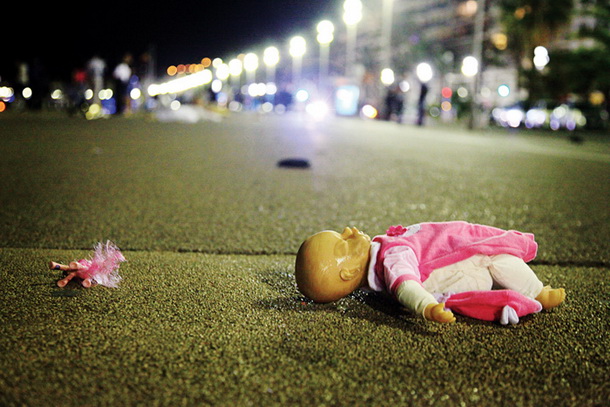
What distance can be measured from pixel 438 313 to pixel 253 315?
75 cm

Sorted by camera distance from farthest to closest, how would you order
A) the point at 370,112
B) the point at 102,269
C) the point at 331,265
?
the point at 370,112 < the point at 102,269 < the point at 331,265

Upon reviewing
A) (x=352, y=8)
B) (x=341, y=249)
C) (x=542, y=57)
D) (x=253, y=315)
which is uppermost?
(x=352, y=8)

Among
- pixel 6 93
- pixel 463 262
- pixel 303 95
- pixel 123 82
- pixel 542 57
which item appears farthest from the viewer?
pixel 303 95

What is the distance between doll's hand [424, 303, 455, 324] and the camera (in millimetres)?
1984

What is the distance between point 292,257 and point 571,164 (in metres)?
8.00

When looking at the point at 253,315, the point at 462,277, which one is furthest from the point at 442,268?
the point at 253,315

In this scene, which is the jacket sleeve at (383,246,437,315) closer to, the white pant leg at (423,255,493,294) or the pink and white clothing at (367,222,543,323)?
the pink and white clothing at (367,222,543,323)

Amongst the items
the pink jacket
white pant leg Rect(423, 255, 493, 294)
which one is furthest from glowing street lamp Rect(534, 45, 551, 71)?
white pant leg Rect(423, 255, 493, 294)

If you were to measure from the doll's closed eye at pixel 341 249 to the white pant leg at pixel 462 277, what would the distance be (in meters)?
0.40

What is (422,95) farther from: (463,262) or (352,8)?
(463,262)

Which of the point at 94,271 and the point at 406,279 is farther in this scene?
the point at 94,271

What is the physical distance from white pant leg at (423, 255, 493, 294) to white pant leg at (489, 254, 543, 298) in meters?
0.04

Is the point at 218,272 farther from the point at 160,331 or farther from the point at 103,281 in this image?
the point at 160,331

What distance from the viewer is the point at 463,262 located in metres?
2.40
